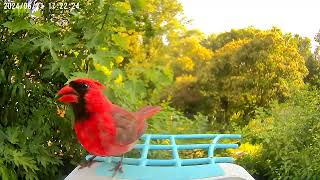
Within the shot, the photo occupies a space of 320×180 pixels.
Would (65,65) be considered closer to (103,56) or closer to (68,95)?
(103,56)

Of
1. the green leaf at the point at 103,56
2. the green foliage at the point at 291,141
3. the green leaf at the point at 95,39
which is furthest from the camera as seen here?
the green foliage at the point at 291,141

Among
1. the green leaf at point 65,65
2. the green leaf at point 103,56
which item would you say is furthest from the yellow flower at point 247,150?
the green leaf at point 103,56

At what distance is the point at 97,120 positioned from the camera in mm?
781

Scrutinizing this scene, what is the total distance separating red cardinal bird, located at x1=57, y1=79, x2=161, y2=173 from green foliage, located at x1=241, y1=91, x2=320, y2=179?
124 centimetres

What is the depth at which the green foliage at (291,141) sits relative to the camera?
1.97 m

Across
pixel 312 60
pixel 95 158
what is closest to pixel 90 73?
pixel 95 158

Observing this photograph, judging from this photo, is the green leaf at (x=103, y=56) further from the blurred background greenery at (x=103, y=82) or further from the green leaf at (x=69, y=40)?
the green leaf at (x=69, y=40)

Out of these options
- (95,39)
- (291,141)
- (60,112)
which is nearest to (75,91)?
(95,39)

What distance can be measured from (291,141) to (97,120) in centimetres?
140

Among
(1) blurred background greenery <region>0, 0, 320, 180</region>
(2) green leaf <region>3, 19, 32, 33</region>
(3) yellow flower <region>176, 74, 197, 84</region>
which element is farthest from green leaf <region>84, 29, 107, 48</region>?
(3) yellow flower <region>176, 74, 197, 84</region>

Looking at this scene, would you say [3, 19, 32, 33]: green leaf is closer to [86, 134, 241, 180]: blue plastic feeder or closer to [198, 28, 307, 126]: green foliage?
[86, 134, 241, 180]: blue plastic feeder

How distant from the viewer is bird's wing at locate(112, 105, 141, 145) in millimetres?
803

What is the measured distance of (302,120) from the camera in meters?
2.09

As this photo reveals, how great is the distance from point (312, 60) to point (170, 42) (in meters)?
2.09
